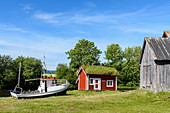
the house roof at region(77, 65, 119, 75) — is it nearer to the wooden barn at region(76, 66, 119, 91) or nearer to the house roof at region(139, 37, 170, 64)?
the wooden barn at region(76, 66, 119, 91)

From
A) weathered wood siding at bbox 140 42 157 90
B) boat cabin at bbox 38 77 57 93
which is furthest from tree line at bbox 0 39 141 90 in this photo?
weathered wood siding at bbox 140 42 157 90

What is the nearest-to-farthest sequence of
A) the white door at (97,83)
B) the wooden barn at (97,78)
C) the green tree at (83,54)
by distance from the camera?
the wooden barn at (97,78)
the white door at (97,83)
the green tree at (83,54)

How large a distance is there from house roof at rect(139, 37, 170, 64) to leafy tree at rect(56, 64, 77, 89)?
32.9m

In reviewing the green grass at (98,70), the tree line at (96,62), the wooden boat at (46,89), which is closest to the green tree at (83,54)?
the tree line at (96,62)

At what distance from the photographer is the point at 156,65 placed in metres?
21.1

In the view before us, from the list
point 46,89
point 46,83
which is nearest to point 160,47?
point 46,89

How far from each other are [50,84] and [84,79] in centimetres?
853

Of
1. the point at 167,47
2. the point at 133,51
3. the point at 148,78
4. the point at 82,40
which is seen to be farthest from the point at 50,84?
the point at 133,51

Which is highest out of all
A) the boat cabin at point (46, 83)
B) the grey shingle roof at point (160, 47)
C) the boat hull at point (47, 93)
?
the grey shingle roof at point (160, 47)

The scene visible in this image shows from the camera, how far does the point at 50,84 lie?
31.0m

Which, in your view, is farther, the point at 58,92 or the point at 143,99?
the point at 58,92

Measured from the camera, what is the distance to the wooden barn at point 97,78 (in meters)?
36.8

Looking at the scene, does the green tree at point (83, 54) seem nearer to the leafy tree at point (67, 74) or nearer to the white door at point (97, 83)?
the leafy tree at point (67, 74)

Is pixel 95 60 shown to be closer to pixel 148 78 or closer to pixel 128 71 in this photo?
pixel 128 71
